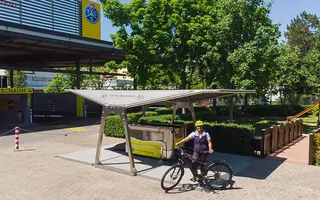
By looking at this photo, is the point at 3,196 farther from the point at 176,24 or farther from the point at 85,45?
the point at 85,45

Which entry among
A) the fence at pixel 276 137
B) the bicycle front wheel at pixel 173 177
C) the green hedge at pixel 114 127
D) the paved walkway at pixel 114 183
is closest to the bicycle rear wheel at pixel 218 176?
the paved walkway at pixel 114 183

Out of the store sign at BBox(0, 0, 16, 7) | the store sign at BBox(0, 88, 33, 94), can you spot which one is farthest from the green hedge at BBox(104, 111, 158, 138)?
the store sign at BBox(0, 0, 16, 7)

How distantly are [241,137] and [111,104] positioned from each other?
5456mm

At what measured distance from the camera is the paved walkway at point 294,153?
10.8 meters

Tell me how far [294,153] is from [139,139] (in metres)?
6.31

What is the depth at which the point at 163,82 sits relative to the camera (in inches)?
960

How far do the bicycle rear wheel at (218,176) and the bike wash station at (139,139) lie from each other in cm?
80

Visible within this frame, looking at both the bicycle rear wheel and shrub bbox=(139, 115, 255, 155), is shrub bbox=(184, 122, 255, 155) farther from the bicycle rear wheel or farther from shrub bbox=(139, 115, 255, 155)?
Answer: the bicycle rear wheel

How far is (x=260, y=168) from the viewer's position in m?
9.58

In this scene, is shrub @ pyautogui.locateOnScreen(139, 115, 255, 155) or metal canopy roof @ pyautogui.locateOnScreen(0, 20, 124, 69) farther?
metal canopy roof @ pyautogui.locateOnScreen(0, 20, 124, 69)

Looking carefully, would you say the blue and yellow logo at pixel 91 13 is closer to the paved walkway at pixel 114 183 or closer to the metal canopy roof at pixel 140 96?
the metal canopy roof at pixel 140 96

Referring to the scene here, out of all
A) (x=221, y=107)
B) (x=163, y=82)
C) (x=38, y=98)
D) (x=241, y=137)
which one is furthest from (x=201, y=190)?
(x=38, y=98)

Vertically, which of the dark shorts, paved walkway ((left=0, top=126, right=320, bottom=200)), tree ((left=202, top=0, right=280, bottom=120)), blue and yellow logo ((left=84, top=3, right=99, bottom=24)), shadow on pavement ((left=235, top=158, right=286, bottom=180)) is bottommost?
paved walkway ((left=0, top=126, right=320, bottom=200))

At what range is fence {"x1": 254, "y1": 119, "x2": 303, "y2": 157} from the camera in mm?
11066
